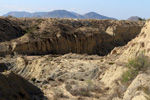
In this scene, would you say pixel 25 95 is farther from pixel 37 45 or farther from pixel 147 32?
pixel 37 45

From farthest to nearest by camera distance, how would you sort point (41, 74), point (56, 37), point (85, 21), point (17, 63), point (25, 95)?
point (85, 21) → point (56, 37) → point (17, 63) → point (41, 74) → point (25, 95)

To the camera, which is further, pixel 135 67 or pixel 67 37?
pixel 67 37

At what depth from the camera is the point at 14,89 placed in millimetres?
11047

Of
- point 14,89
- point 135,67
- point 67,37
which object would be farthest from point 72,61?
point 67,37

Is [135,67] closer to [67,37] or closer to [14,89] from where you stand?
[14,89]

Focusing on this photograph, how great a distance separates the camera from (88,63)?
20.6 metres

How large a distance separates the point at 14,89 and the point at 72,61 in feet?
38.2

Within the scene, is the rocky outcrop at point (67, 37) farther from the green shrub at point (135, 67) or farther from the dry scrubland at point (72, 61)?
the green shrub at point (135, 67)

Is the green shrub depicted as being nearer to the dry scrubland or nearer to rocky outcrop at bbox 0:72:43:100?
the dry scrubland

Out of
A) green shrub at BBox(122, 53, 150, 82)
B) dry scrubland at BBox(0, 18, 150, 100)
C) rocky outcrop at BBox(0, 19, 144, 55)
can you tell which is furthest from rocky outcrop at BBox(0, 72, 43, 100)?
rocky outcrop at BBox(0, 19, 144, 55)

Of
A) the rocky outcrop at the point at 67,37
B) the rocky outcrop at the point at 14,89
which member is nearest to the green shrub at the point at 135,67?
the rocky outcrop at the point at 14,89

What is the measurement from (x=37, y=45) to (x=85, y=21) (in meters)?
19.0

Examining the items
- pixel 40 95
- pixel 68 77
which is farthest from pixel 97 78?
pixel 40 95

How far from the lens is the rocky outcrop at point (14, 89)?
10250 millimetres
